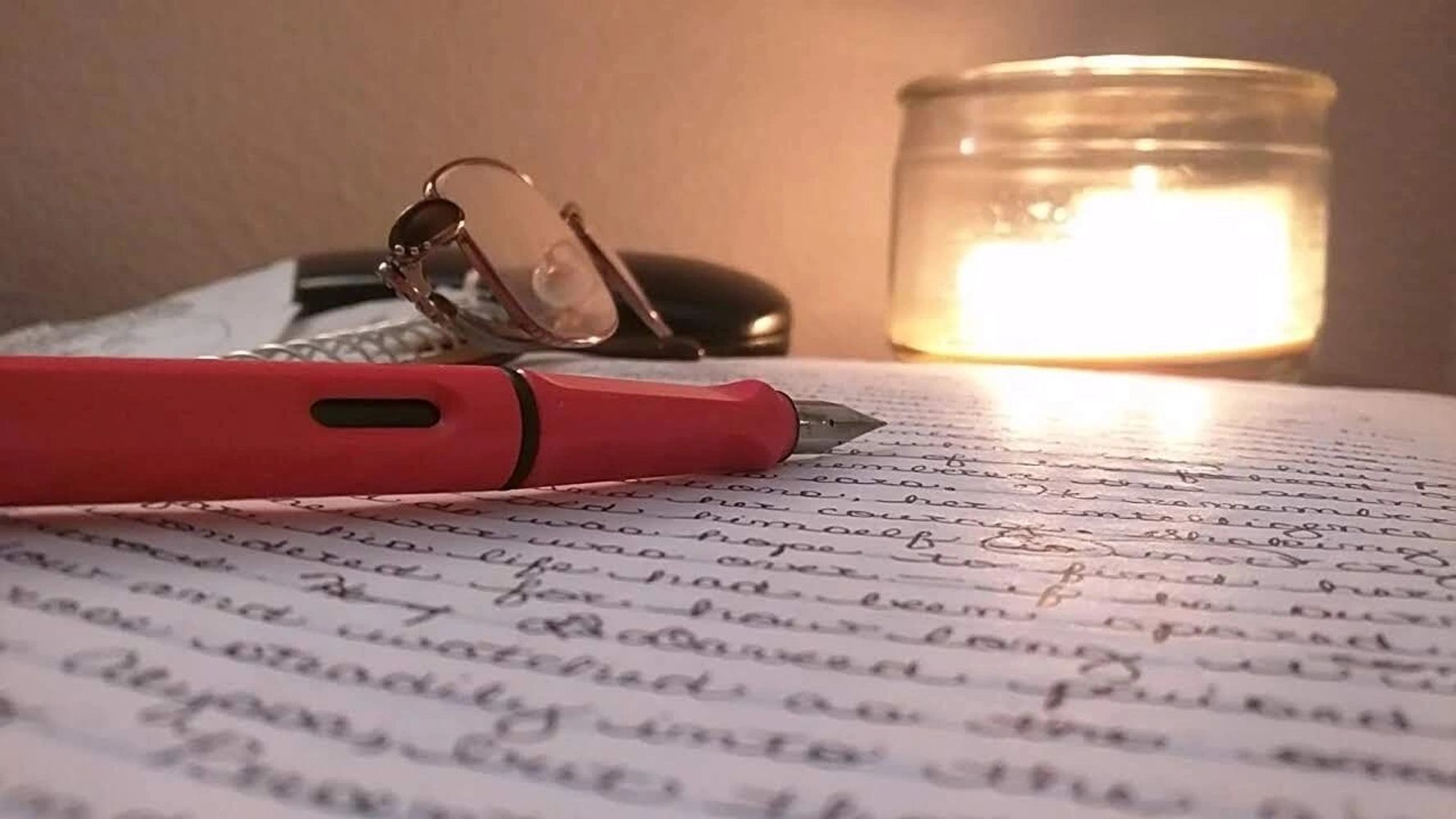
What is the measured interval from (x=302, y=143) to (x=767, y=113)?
24 centimetres

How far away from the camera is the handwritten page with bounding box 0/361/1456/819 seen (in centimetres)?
16

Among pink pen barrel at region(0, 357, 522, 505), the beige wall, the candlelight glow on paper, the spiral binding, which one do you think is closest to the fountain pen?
pink pen barrel at region(0, 357, 522, 505)

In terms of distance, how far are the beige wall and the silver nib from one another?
40cm

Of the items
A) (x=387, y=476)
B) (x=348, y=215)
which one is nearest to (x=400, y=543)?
(x=387, y=476)

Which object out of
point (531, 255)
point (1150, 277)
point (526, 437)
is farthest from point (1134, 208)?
point (526, 437)

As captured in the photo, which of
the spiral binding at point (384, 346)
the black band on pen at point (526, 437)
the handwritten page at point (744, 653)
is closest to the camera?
the handwritten page at point (744, 653)

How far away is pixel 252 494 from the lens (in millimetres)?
264

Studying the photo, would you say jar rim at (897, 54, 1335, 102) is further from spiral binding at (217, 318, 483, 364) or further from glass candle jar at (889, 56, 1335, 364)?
spiral binding at (217, 318, 483, 364)

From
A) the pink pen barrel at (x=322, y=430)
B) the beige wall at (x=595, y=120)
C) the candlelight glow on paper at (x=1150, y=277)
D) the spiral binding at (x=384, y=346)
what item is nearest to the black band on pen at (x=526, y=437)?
the pink pen barrel at (x=322, y=430)

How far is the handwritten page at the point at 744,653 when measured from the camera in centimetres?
16

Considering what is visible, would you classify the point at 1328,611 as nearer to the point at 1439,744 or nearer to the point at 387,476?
the point at 1439,744

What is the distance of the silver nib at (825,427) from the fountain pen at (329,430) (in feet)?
0.07

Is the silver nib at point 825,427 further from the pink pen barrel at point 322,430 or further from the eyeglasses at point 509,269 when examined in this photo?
the eyeglasses at point 509,269

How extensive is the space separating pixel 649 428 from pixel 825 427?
6 cm
